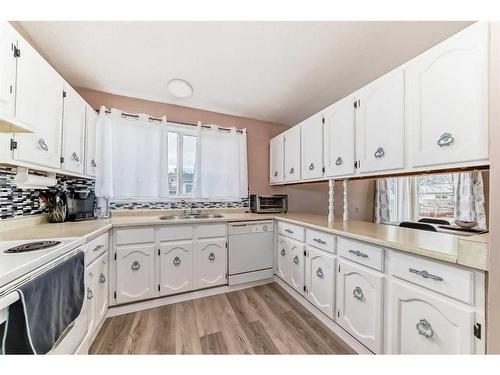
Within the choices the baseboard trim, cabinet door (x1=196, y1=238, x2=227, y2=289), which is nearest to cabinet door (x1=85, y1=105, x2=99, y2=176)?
cabinet door (x1=196, y1=238, x2=227, y2=289)

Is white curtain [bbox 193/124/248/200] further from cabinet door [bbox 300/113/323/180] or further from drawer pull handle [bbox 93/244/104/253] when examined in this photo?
drawer pull handle [bbox 93/244/104/253]

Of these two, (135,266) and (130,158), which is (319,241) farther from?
(130,158)

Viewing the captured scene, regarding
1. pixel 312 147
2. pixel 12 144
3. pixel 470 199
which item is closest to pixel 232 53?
pixel 312 147

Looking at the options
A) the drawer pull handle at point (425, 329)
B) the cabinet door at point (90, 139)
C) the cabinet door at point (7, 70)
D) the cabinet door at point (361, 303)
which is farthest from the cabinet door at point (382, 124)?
the cabinet door at point (90, 139)

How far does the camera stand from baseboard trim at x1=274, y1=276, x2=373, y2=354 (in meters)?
1.28

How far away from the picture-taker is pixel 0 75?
92cm

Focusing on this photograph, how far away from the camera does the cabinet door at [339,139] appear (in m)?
1.65

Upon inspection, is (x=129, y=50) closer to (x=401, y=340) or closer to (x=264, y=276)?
(x=264, y=276)

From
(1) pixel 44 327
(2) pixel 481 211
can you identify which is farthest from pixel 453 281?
(2) pixel 481 211

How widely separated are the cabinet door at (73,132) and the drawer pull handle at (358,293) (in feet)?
7.71

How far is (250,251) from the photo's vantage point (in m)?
2.21

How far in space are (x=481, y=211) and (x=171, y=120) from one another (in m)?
3.67

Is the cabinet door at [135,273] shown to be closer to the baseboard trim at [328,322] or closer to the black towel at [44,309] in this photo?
the black towel at [44,309]
